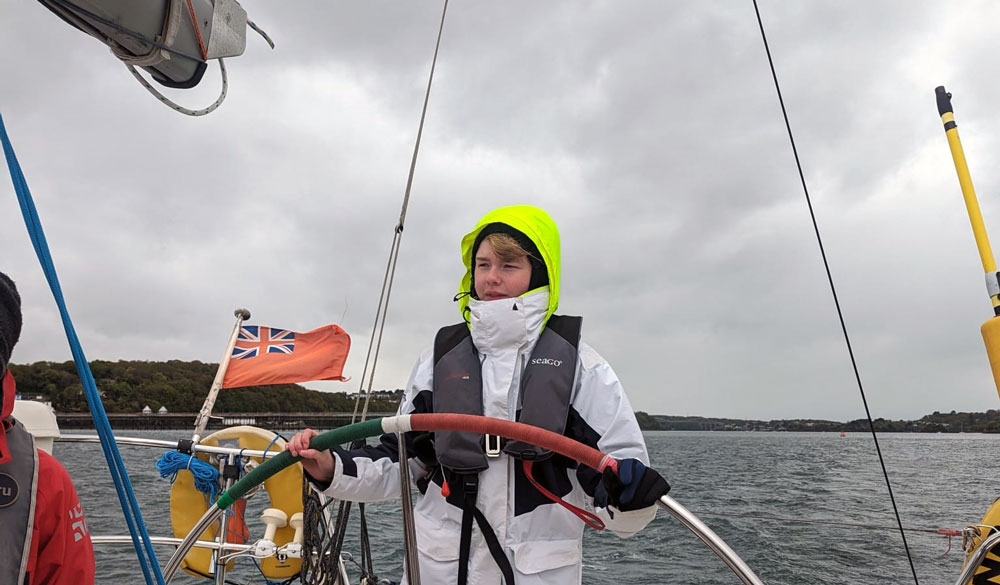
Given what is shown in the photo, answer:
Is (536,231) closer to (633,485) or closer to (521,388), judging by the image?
(521,388)

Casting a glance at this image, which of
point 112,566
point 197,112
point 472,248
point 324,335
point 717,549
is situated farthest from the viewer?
point 112,566

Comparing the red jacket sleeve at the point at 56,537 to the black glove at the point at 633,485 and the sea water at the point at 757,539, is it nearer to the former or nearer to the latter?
the black glove at the point at 633,485

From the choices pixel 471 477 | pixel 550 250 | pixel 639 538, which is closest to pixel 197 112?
pixel 550 250

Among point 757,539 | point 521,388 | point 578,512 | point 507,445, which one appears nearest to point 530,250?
point 521,388

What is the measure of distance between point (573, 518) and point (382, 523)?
8232 mm

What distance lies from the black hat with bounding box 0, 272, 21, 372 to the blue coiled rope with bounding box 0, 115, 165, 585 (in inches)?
2.8

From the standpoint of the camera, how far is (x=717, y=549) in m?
1.19

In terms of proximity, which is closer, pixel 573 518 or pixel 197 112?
pixel 573 518

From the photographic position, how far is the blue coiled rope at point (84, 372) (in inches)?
42.1

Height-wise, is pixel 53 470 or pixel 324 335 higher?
pixel 324 335

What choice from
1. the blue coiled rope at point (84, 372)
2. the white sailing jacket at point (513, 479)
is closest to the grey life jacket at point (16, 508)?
the blue coiled rope at point (84, 372)

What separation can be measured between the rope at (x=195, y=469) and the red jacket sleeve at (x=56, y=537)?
5.23ft

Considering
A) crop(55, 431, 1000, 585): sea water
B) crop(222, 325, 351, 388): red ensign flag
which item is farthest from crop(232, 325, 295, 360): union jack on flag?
crop(55, 431, 1000, 585): sea water

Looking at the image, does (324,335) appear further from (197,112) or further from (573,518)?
(573,518)
